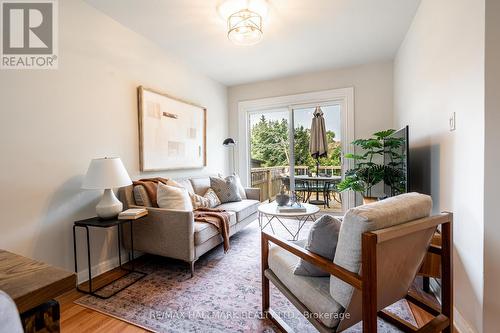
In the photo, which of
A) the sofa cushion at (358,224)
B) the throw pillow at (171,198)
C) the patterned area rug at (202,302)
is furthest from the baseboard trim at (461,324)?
the throw pillow at (171,198)

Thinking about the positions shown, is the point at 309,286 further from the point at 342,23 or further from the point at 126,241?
the point at 342,23

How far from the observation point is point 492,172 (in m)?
1.27

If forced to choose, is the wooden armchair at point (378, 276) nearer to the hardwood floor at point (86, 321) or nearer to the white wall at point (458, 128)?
the white wall at point (458, 128)

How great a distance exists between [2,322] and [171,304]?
168 cm

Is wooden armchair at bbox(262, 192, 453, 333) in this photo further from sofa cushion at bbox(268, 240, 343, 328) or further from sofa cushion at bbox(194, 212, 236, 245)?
sofa cushion at bbox(194, 212, 236, 245)

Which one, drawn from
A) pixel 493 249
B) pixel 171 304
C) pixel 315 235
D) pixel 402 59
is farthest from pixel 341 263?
pixel 402 59

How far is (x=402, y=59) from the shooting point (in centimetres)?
310

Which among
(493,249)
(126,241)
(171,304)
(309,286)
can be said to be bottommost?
(171,304)

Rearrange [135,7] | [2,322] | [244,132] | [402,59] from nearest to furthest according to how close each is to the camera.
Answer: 1. [2,322]
2. [135,7]
3. [402,59]
4. [244,132]

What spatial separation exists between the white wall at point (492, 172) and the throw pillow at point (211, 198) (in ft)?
8.75

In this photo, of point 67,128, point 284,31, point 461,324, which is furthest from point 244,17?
point 461,324

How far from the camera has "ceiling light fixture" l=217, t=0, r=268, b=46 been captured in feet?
7.28

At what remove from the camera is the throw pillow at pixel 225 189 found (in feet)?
11.6

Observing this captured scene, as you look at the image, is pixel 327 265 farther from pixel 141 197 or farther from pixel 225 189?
pixel 225 189
